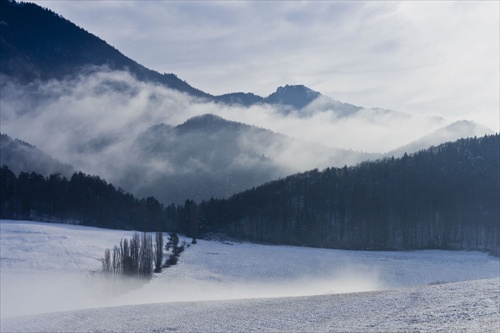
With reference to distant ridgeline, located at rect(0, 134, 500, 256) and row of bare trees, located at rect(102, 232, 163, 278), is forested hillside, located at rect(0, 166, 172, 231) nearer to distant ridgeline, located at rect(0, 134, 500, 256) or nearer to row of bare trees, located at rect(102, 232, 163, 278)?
distant ridgeline, located at rect(0, 134, 500, 256)

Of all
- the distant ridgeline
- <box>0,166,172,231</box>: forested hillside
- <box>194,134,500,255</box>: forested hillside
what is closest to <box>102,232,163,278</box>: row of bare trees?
the distant ridgeline

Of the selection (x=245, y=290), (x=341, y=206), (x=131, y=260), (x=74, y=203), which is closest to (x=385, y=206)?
(x=341, y=206)

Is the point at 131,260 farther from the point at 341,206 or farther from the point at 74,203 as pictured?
the point at 341,206

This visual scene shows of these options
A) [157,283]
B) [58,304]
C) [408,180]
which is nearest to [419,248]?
[408,180]

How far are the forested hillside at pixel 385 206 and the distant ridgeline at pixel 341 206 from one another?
30 centimetres

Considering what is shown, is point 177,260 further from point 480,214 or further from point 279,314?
point 480,214

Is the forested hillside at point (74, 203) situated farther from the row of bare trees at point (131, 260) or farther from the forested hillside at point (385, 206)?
the row of bare trees at point (131, 260)

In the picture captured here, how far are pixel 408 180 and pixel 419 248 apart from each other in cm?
3854

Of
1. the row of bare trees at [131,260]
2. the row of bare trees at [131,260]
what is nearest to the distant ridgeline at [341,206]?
the row of bare trees at [131,260]

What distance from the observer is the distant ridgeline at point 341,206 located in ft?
501

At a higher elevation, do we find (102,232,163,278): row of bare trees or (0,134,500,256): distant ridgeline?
(0,134,500,256): distant ridgeline

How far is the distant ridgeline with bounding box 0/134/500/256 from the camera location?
152625 mm

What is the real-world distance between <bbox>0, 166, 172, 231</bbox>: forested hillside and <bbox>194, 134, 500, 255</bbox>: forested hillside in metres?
17.6

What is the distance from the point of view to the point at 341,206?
172 metres
